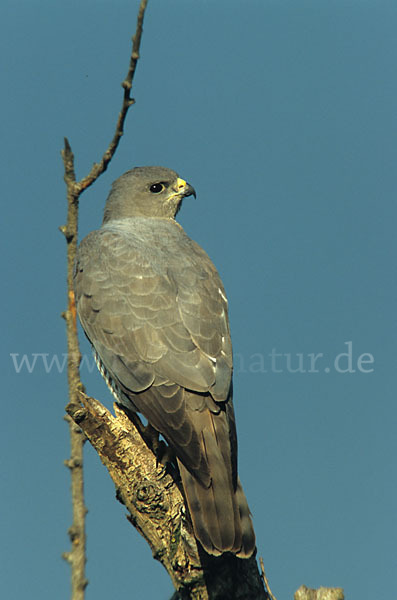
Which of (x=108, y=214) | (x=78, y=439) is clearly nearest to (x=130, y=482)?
(x=78, y=439)

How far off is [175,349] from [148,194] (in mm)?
2613

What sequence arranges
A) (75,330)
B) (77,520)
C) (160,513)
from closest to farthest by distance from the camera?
(77,520)
(75,330)
(160,513)

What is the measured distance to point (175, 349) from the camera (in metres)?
4.90

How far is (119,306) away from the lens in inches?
206

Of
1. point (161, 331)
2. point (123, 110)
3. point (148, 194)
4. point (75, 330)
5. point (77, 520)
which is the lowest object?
A: point (77, 520)

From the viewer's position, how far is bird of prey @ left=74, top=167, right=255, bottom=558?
4.32m

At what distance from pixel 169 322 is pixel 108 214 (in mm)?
2486

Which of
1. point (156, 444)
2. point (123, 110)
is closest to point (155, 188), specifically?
point (156, 444)

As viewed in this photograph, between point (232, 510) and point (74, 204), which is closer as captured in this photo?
point (74, 204)

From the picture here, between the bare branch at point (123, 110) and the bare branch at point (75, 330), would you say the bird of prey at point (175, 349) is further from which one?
the bare branch at point (123, 110)

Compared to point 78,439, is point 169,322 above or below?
above

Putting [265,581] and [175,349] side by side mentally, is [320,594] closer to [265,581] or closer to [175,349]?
[265,581]

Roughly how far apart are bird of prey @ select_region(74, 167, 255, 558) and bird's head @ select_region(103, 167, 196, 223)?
24.5 inches

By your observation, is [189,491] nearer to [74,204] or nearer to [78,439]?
[78,439]
